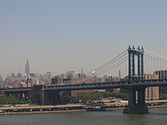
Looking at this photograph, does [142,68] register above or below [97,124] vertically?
above

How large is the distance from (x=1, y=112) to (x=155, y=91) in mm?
55187

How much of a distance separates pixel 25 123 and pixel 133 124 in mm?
11152

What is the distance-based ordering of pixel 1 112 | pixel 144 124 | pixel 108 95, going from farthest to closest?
pixel 108 95 → pixel 1 112 → pixel 144 124

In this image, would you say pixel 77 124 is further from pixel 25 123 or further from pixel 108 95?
pixel 108 95

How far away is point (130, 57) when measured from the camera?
63500 millimetres

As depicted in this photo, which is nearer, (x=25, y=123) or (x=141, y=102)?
(x=25, y=123)

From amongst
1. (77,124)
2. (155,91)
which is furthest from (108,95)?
(77,124)

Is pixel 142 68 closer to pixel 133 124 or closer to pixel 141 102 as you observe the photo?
pixel 141 102

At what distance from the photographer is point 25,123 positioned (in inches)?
1668

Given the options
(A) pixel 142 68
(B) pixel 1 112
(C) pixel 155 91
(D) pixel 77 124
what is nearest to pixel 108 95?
(C) pixel 155 91

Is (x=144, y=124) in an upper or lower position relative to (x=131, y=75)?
lower

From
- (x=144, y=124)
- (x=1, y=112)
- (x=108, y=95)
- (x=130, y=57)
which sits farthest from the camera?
(x=108, y=95)

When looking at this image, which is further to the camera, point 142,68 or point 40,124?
→ point 142,68

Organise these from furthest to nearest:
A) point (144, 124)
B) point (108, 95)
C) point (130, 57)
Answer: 1. point (108, 95)
2. point (130, 57)
3. point (144, 124)
